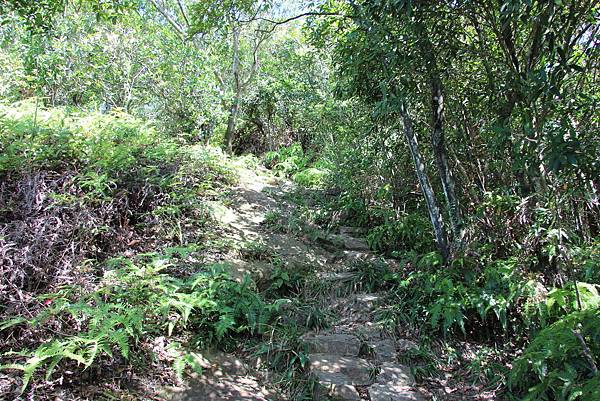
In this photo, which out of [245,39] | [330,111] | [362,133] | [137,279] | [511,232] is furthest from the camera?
[245,39]

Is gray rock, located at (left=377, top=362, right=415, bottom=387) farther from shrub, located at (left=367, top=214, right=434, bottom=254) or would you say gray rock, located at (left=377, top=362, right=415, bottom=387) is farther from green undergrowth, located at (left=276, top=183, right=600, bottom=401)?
shrub, located at (left=367, top=214, right=434, bottom=254)

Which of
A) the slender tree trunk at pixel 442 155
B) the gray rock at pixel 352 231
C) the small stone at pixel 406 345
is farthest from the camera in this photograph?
the gray rock at pixel 352 231

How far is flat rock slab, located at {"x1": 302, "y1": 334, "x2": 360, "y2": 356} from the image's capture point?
382 centimetres

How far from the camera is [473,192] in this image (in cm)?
437

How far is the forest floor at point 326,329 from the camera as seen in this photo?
3342 mm

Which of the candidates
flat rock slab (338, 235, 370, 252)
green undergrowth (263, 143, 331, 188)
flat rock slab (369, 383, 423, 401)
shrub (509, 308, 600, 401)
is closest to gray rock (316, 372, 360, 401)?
flat rock slab (369, 383, 423, 401)

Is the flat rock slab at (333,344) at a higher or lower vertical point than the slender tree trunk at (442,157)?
lower

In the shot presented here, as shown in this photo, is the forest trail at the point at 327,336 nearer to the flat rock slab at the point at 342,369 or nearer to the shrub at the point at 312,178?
the flat rock slab at the point at 342,369

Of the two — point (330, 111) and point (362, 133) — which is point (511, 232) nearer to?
point (362, 133)

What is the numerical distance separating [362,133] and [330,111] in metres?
1.58

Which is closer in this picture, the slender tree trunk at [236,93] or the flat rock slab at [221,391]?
the flat rock slab at [221,391]

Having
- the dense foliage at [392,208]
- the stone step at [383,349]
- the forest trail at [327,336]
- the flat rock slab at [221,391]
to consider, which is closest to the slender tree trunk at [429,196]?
the dense foliage at [392,208]

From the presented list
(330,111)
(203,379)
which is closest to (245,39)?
(330,111)

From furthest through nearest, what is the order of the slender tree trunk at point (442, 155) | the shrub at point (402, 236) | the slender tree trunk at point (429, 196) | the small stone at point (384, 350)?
1. the shrub at point (402, 236)
2. the slender tree trunk at point (429, 196)
3. the slender tree trunk at point (442, 155)
4. the small stone at point (384, 350)
